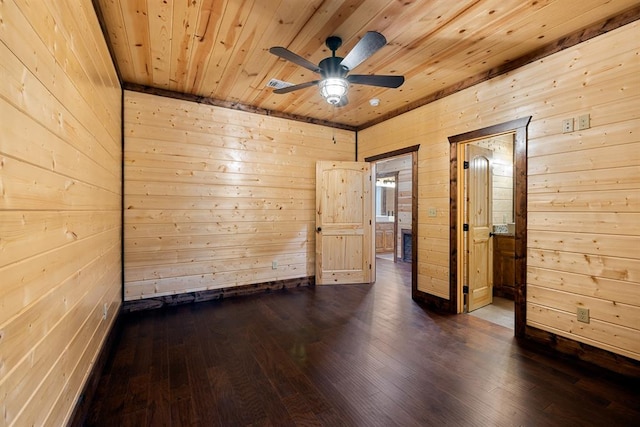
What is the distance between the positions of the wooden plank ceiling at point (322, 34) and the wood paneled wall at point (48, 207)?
0.58 metres

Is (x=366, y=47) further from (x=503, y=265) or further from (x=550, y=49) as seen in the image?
(x=503, y=265)

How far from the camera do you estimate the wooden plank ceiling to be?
7.00 ft

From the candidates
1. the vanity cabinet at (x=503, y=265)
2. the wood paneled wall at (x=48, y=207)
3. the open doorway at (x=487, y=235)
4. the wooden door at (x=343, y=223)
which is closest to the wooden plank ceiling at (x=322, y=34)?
the wood paneled wall at (x=48, y=207)

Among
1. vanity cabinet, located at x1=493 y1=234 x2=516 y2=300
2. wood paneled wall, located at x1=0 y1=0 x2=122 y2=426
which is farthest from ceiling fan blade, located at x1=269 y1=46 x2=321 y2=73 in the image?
vanity cabinet, located at x1=493 y1=234 x2=516 y2=300

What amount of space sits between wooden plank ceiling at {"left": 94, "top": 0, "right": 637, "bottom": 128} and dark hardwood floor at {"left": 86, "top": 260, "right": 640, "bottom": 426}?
2764 millimetres

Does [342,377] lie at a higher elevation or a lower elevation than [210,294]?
lower

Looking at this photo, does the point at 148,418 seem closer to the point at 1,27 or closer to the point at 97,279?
the point at 97,279

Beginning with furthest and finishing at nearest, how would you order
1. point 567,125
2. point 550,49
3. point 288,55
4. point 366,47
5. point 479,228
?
point 479,228, point 550,49, point 567,125, point 288,55, point 366,47

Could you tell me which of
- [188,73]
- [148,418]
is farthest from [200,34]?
[148,418]

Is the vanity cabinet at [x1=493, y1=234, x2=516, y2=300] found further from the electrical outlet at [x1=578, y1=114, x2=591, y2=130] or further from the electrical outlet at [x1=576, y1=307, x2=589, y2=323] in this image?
the electrical outlet at [x1=578, y1=114, x2=591, y2=130]

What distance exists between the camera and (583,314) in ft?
7.86

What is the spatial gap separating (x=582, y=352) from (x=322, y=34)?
3.46 metres

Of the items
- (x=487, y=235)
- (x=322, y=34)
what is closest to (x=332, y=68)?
(x=322, y=34)

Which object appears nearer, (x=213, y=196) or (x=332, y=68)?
(x=332, y=68)
